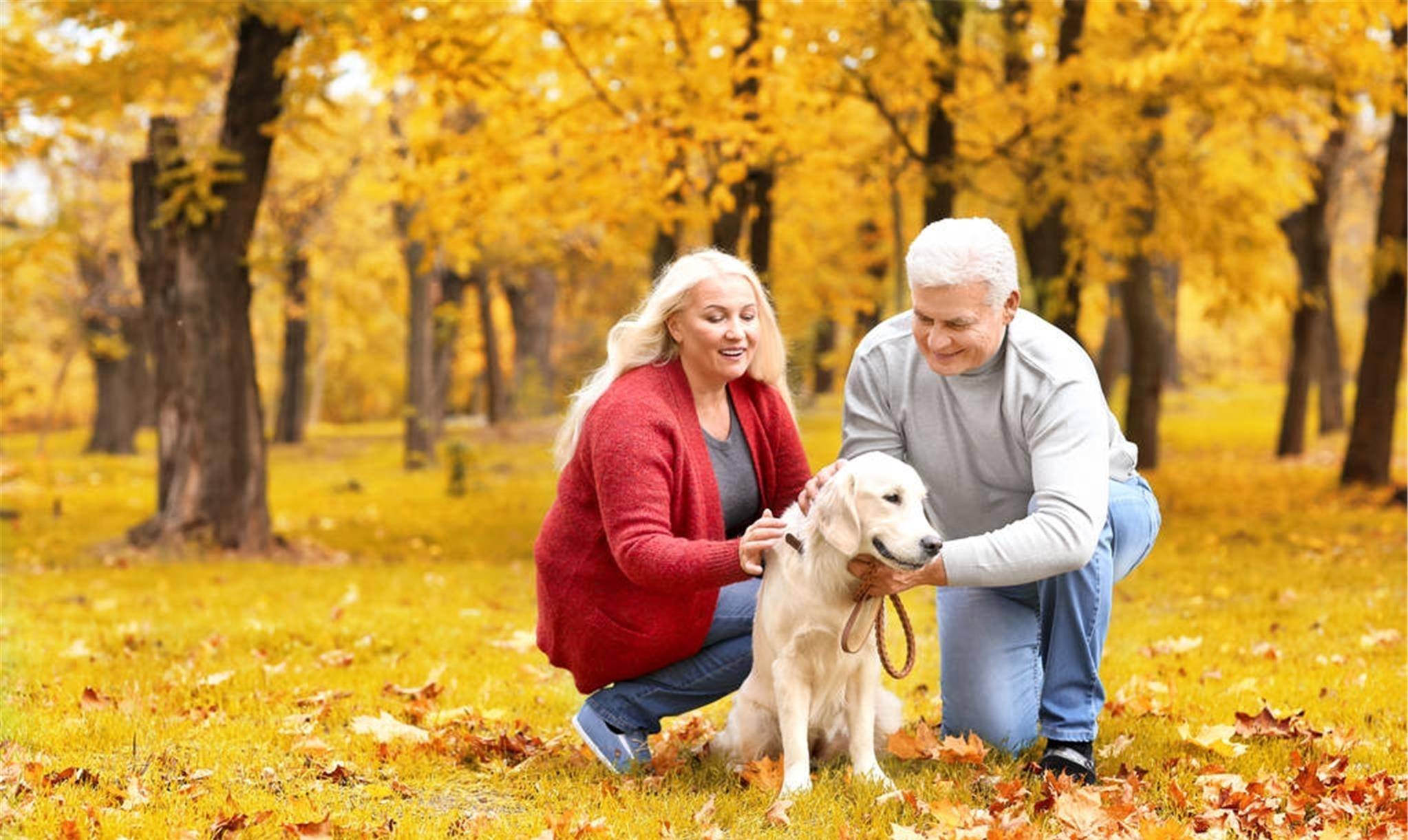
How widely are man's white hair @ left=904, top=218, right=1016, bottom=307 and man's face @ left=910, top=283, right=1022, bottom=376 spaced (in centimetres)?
3

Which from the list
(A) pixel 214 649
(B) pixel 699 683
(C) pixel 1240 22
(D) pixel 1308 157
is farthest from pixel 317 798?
(D) pixel 1308 157

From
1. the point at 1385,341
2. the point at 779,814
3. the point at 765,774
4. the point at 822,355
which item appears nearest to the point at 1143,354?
the point at 1385,341

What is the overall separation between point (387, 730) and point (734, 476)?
171cm

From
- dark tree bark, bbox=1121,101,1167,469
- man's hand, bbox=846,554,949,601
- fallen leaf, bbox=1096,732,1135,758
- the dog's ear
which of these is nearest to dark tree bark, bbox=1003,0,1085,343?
dark tree bark, bbox=1121,101,1167,469

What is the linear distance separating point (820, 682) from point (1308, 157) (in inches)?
694

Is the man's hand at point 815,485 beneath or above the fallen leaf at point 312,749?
above

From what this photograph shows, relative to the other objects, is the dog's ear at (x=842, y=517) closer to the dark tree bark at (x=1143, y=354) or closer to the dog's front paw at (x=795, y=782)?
the dog's front paw at (x=795, y=782)

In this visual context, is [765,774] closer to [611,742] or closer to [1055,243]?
[611,742]

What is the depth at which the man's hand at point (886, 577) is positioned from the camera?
13.3 ft

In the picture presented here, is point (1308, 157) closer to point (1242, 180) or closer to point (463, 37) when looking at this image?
point (1242, 180)

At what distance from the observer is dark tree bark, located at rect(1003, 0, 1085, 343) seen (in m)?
13.0

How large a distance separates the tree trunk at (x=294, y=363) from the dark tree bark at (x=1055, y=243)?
17667 mm

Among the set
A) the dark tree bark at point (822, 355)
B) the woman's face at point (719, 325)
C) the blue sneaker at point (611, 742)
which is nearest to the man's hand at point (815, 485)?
the woman's face at point (719, 325)

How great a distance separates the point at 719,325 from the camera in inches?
180
